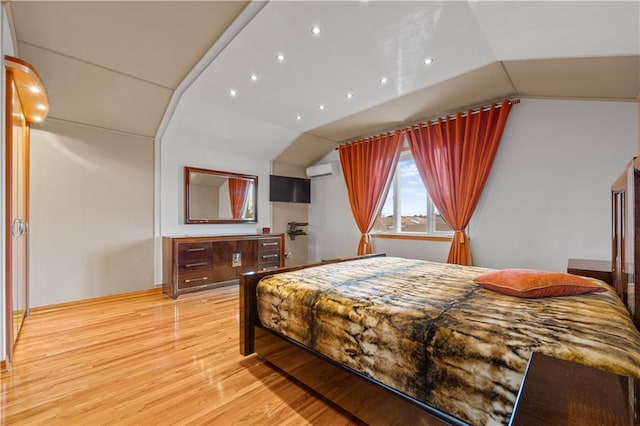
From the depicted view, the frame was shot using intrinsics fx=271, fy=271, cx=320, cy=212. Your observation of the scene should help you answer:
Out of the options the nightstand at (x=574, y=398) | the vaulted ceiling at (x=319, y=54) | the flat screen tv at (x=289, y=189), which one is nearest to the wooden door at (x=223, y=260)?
the flat screen tv at (x=289, y=189)

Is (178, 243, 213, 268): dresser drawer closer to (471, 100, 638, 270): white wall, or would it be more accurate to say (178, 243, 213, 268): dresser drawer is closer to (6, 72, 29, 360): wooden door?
(6, 72, 29, 360): wooden door

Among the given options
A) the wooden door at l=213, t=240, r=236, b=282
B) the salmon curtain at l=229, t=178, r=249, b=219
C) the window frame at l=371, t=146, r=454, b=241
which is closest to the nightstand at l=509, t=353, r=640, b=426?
the window frame at l=371, t=146, r=454, b=241

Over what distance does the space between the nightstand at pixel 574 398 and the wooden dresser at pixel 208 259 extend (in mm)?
3905

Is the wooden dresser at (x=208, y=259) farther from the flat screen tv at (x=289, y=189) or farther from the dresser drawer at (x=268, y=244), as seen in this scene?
the flat screen tv at (x=289, y=189)

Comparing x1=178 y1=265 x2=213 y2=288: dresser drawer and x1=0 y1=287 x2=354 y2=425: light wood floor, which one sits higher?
x1=178 y1=265 x2=213 y2=288: dresser drawer

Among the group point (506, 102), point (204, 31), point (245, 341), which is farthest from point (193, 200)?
point (506, 102)

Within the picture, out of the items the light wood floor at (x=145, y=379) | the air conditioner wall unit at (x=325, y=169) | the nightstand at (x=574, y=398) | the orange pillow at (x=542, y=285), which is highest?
the air conditioner wall unit at (x=325, y=169)

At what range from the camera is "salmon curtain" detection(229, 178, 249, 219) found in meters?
4.80

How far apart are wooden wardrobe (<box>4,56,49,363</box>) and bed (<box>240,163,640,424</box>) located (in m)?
1.72

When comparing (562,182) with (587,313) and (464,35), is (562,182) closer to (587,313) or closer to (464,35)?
(464,35)

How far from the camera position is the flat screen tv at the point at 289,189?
5289mm

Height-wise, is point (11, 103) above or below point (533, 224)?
→ above

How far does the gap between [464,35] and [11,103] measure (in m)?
3.56

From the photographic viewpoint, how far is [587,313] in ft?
4.29
